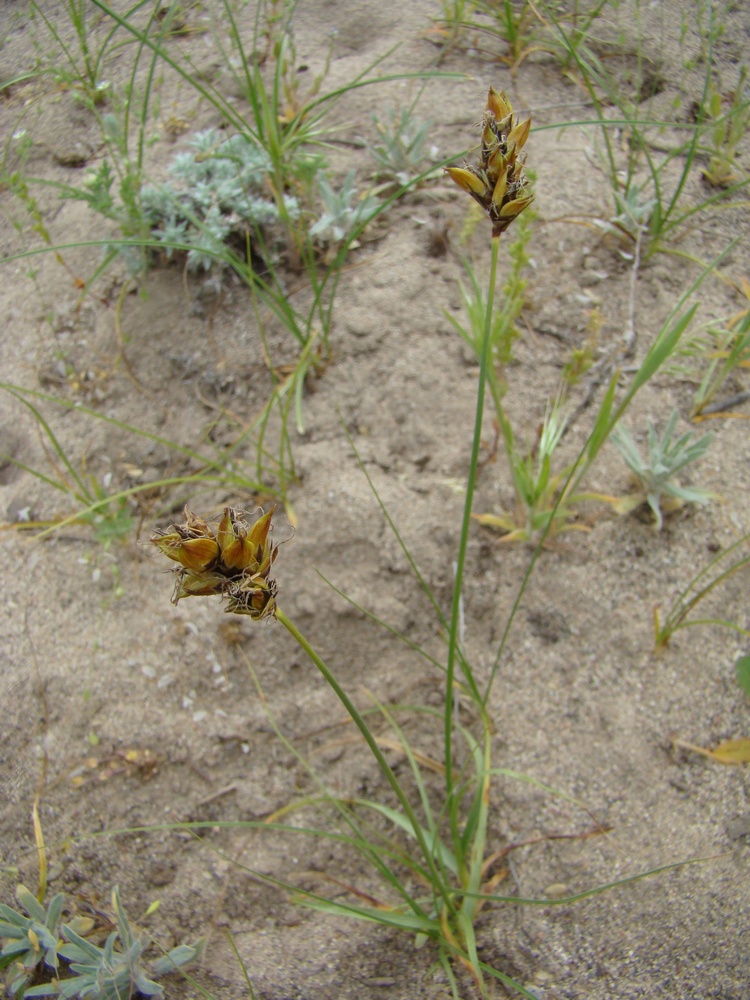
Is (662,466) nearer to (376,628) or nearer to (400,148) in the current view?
(376,628)

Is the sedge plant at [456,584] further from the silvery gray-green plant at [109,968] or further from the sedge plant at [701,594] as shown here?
the sedge plant at [701,594]

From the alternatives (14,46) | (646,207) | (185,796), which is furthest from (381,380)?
(14,46)

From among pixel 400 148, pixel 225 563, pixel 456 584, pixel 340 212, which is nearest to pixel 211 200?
pixel 340 212

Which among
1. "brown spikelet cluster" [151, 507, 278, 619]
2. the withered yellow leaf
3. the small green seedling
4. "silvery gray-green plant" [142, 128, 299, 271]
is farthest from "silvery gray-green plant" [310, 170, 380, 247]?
the withered yellow leaf

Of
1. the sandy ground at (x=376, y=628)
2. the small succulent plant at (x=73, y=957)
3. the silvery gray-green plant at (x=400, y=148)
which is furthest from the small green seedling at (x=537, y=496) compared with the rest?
the small succulent plant at (x=73, y=957)

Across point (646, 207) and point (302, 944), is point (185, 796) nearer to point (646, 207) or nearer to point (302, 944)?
point (302, 944)

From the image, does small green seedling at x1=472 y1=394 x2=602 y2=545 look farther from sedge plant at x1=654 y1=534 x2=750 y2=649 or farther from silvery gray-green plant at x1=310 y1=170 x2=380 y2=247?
silvery gray-green plant at x1=310 y1=170 x2=380 y2=247
